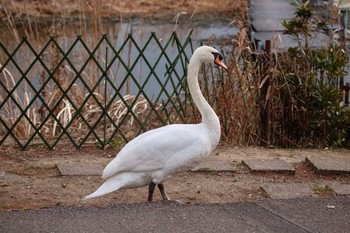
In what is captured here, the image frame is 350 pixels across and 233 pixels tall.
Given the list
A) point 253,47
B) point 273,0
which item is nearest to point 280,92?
point 253,47

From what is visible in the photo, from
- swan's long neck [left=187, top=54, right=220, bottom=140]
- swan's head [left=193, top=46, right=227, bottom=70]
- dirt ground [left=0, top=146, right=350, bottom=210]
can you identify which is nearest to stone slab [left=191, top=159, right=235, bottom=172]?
dirt ground [left=0, top=146, right=350, bottom=210]

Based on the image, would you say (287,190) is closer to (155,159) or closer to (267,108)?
(155,159)

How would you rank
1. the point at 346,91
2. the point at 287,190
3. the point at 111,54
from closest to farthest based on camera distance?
1. the point at 287,190
2. the point at 346,91
3. the point at 111,54

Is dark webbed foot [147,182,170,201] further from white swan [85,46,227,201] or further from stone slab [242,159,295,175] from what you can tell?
stone slab [242,159,295,175]

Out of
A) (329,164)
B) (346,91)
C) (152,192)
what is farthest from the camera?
(346,91)

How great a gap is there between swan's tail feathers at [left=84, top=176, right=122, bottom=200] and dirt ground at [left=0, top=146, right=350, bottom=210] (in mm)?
231

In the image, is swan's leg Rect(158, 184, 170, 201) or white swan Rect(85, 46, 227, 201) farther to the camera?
swan's leg Rect(158, 184, 170, 201)

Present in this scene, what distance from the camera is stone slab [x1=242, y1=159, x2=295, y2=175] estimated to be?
7.45 metres

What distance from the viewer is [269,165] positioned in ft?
24.9

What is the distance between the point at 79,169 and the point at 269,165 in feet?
5.59

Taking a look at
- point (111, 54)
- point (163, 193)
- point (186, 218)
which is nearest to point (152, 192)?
point (163, 193)

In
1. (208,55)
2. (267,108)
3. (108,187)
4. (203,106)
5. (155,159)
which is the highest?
(208,55)

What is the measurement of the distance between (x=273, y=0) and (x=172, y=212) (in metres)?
9.37

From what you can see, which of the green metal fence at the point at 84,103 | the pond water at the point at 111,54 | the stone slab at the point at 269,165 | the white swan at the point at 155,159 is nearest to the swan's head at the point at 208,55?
the white swan at the point at 155,159
